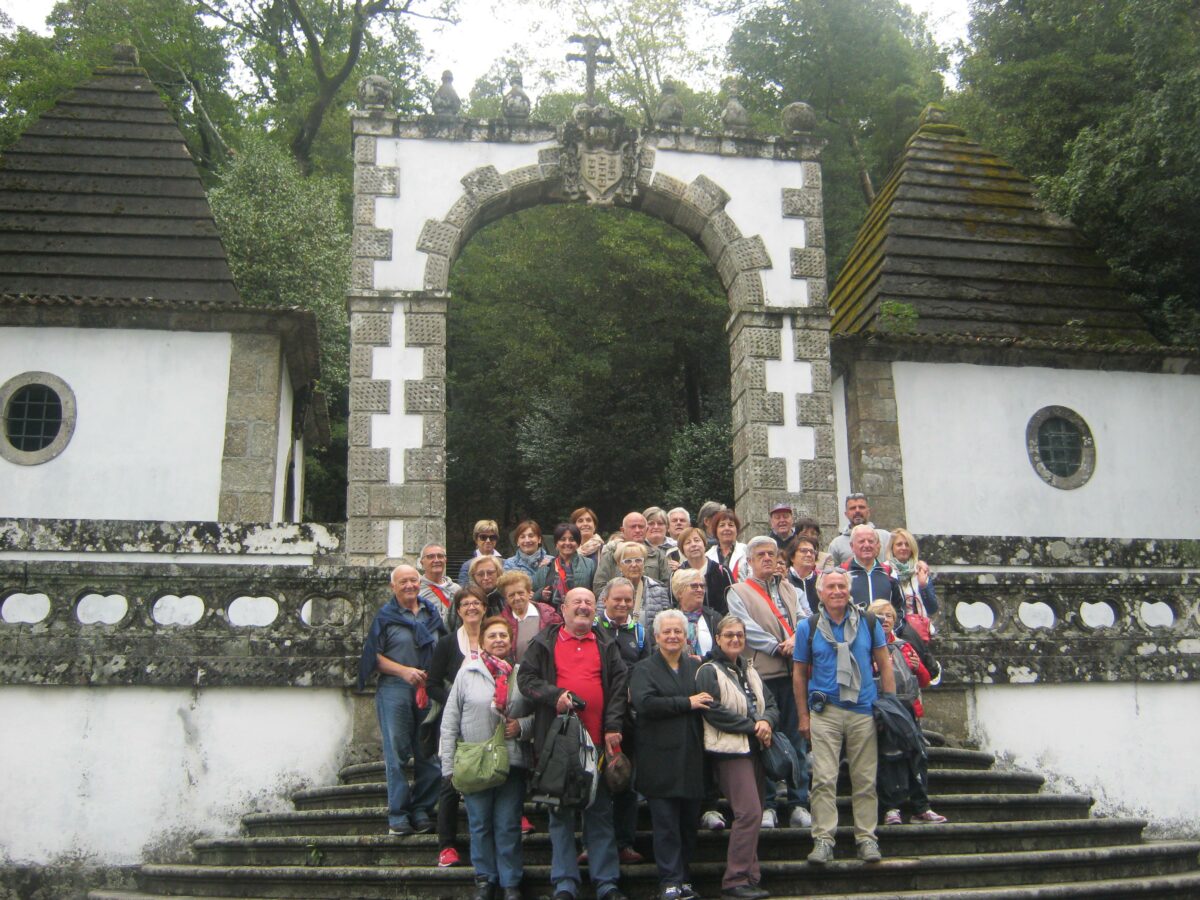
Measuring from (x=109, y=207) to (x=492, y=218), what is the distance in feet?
18.1

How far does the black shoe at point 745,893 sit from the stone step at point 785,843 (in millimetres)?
669

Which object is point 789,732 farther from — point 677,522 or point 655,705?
point 677,522

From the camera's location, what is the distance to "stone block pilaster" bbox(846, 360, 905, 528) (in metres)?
14.6

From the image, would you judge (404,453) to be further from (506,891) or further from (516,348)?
(516,348)

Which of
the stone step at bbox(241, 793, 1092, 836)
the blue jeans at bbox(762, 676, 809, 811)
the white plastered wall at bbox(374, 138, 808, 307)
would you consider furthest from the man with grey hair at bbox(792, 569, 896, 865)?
the white plastered wall at bbox(374, 138, 808, 307)

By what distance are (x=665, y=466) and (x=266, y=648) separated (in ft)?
61.0

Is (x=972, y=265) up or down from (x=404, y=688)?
up

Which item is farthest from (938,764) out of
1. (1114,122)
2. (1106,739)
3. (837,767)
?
(1114,122)

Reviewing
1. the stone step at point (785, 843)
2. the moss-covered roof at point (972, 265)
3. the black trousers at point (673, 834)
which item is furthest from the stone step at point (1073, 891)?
the moss-covered roof at point (972, 265)

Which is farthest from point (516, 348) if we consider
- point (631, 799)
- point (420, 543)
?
point (631, 799)

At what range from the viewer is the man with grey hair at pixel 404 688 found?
7.58 meters

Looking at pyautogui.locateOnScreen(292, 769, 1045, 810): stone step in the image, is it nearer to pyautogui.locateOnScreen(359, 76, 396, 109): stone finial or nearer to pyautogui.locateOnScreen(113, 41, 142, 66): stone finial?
pyautogui.locateOnScreen(359, 76, 396, 109): stone finial

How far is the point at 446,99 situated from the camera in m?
13.6

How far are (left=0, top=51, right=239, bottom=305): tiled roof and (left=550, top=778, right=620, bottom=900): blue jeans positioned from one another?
980 centimetres
